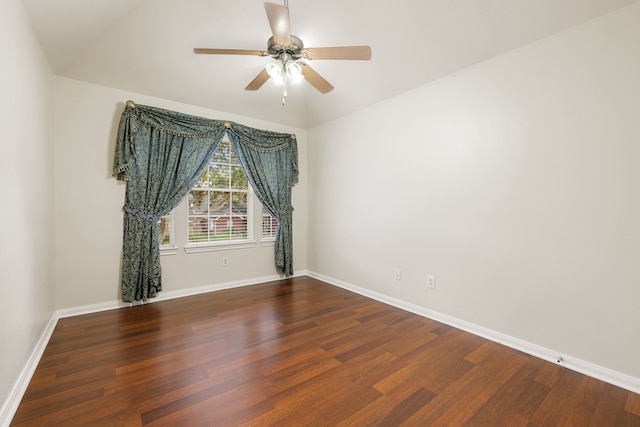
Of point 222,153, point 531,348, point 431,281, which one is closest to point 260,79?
point 222,153

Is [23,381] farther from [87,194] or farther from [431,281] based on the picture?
[431,281]

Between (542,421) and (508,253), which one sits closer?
(542,421)

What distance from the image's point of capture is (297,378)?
201 cm

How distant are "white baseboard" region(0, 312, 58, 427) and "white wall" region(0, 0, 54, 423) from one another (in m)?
0.05

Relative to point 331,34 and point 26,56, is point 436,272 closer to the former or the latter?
point 331,34

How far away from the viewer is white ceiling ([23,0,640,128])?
224cm

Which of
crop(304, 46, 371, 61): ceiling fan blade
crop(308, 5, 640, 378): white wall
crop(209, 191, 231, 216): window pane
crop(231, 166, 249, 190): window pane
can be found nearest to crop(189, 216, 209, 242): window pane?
crop(209, 191, 231, 216): window pane

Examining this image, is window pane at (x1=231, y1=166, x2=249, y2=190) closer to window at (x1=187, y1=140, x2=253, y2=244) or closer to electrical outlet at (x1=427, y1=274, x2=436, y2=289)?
window at (x1=187, y1=140, x2=253, y2=244)

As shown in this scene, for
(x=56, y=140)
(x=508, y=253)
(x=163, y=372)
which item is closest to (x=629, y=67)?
(x=508, y=253)

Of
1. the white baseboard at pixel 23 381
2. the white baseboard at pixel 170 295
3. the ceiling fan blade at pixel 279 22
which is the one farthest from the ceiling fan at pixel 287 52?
the white baseboard at pixel 170 295

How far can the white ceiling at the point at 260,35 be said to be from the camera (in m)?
2.24

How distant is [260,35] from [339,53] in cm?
118

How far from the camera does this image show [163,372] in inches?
81.5

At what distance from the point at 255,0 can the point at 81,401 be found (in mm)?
3251
